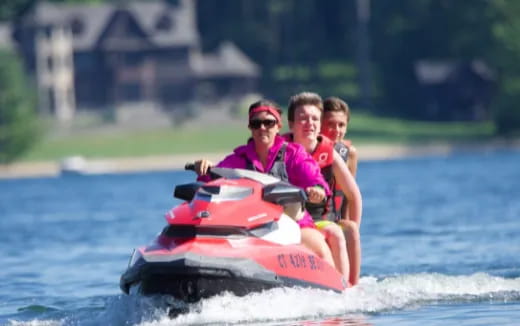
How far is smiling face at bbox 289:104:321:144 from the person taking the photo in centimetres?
1101

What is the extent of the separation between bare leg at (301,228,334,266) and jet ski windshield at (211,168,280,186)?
60cm

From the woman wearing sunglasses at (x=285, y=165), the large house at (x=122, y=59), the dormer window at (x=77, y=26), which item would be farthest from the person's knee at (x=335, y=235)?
the dormer window at (x=77, y=26)

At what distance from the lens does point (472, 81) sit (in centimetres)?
7981

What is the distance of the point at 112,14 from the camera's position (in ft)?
284

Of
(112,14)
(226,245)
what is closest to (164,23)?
(112,14)

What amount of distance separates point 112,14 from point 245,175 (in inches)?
3024

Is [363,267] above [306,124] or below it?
below

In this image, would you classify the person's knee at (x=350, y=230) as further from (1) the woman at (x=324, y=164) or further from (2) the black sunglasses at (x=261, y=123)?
(2) the black sunglasses at (x=261, y=123)

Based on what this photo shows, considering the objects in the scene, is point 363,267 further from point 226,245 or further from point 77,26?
point 77,26

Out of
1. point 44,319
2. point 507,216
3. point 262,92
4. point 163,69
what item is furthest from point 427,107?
point 44,319

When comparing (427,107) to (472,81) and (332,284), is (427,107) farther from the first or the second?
(332,284)

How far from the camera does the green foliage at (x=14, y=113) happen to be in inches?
2566

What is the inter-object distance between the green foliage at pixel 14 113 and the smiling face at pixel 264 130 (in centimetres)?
5520

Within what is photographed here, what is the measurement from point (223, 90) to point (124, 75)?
5765 mm
